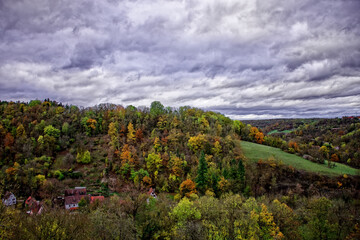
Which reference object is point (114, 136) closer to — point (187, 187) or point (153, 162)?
point (153, 162)

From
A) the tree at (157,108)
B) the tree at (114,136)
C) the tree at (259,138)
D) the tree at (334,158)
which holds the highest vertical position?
the tree at (157,108)

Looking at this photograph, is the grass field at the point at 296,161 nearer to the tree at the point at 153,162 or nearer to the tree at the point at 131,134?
the tree at the point at 153,162

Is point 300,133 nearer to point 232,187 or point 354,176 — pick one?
point 354,176

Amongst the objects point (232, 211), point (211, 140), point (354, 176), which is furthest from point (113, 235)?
point (354, 176)

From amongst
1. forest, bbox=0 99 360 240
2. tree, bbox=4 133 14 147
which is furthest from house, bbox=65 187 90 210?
tree, bbox=4 133 14 147

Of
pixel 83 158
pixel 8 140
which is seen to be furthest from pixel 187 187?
pixel 8 140

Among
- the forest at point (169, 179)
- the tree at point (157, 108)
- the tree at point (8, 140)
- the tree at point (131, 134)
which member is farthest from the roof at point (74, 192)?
Answer: the tree at point (157, 108)
